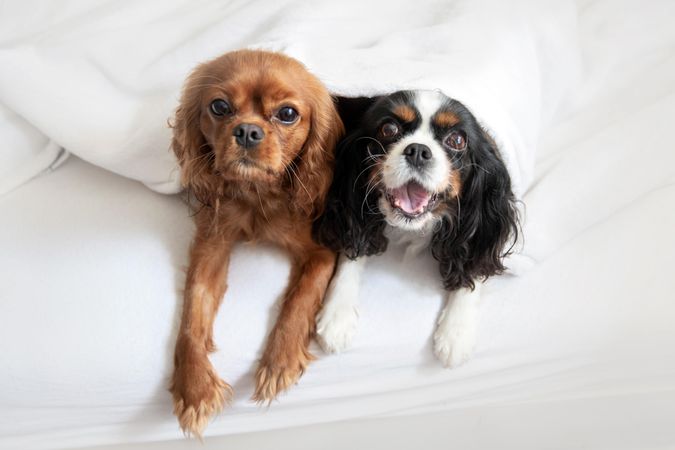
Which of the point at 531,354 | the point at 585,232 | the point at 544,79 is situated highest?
the point at 544,79

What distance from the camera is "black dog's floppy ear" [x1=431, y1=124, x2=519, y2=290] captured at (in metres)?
1.30

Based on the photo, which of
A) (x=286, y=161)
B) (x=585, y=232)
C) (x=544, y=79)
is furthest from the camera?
(x=544, y=79)

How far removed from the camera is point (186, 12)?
1.69 meters

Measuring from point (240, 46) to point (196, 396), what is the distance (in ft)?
2.75

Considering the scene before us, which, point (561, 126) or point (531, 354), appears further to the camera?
point (561, 126)

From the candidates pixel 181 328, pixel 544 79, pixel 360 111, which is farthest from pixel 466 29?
pixel 181 328

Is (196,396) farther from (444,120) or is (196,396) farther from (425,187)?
(444,120)

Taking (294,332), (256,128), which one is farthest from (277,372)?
(256,128)

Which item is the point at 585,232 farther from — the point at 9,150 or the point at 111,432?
the point at 9,150

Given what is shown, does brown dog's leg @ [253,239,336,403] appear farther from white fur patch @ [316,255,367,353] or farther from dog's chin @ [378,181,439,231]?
dog's chin @ [378,181,439,231]

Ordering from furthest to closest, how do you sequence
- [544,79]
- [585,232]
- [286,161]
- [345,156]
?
[544,79], [585,232], [345,156], [286,161]

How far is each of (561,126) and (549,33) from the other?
0.80 ft

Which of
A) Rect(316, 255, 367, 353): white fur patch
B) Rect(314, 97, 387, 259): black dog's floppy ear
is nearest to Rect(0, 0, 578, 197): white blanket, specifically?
Rect(314, 97, 387, 259): black dog's floppy ear

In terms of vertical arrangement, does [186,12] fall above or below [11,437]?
above
